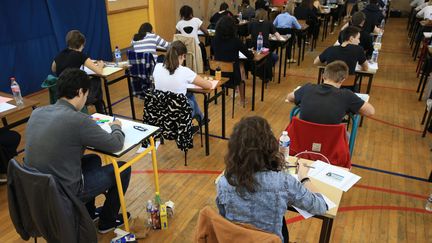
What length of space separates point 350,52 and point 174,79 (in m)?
2.27

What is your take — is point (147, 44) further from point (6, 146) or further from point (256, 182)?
point (256, 182)

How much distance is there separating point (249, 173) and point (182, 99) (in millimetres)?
1870

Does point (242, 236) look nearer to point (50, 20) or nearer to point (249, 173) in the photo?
point (249, 173)

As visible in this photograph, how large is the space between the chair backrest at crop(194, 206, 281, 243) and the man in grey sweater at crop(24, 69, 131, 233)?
1.02 m

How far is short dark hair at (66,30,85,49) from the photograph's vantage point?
403cm

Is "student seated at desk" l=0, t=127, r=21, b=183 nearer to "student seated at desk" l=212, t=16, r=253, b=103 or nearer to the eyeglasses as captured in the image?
the eyeglasses

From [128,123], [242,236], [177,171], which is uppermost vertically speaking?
[242,236]

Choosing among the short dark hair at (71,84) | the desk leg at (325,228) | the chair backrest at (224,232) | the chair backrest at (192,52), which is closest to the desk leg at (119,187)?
the short dark hair at (71,84)

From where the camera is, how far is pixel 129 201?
331cm

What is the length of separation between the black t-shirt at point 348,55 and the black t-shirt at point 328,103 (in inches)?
65.5

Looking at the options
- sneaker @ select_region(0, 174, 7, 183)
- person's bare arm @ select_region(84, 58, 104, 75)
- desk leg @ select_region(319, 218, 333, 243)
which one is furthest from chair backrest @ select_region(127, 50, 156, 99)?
desk leg @ select_region(319, 218, 333, 243)

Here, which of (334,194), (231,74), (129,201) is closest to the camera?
(334,194)

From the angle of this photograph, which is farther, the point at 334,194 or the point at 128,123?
the point at 128,123

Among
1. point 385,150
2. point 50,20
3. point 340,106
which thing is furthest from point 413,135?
point 50,20
